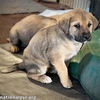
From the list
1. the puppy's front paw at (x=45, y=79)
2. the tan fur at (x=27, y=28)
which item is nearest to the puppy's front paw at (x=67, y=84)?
the puppy's front paw at (x=45, y=79)

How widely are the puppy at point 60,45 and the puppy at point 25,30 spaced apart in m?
0.43

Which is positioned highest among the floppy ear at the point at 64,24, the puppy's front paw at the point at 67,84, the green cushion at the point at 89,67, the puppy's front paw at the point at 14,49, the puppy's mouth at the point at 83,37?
the floppy ear at the point at 64,24

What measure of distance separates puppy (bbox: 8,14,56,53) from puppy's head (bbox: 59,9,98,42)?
23.8 inches

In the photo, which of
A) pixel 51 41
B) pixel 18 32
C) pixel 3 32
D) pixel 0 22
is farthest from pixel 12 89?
pixel 0 22

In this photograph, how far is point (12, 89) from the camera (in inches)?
69.8

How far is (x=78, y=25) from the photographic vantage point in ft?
5.49

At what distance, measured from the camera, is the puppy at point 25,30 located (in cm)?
234

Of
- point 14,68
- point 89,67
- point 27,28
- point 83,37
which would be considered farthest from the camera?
point 27,28

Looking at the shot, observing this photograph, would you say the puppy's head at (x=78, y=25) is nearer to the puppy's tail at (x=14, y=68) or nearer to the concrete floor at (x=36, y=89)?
the concrete floor at (x=36, y=89)

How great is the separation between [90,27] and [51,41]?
28 centimetres

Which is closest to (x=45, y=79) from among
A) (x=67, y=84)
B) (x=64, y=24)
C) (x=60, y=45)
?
(x=67, y=84)

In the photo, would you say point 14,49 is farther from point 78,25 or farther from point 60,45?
point 78,25

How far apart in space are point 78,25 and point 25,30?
81cm

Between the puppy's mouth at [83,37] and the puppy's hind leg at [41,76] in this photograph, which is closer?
the puppy's mouth at [83,37]
